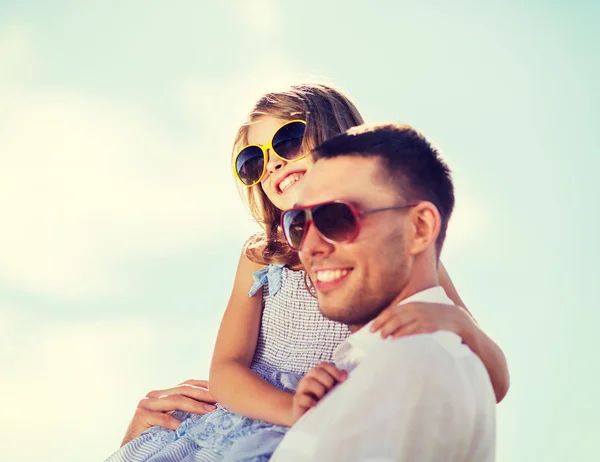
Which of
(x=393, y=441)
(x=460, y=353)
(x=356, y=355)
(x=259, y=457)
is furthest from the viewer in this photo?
(x=259, y=457)

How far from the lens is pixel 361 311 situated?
2344mm

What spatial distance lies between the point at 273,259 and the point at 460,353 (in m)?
2.51

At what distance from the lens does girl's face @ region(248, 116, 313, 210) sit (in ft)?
14.1

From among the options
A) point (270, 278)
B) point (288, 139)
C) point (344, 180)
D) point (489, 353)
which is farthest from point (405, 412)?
point (288, 139)

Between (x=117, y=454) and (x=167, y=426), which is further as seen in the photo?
(x=167, y=426)

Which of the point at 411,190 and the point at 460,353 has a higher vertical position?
the point at 411,190

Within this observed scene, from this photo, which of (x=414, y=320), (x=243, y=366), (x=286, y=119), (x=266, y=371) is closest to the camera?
(x=414, y=320)

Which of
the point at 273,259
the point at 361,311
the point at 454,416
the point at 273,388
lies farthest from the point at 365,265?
the point at 273,259

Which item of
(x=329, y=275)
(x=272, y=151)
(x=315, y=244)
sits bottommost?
(x=329, y=275)

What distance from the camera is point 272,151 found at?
4398 mm

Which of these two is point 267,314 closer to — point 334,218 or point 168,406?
point 168,406

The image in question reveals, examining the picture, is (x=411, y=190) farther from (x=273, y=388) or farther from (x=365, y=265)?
(x=273, y=388)

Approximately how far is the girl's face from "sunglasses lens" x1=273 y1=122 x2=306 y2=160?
0.19ft

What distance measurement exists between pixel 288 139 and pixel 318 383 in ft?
7.78
